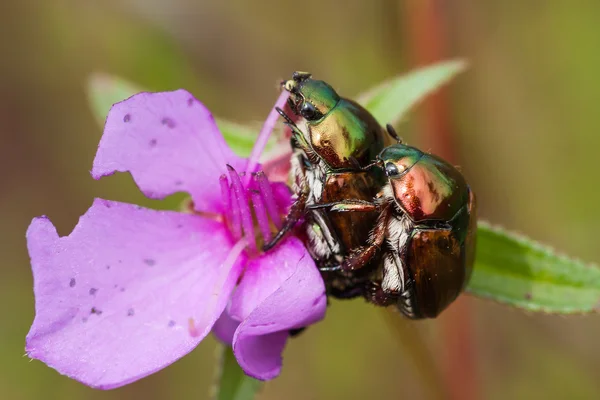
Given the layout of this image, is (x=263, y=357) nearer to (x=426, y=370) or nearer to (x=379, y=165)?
(x=379, y=165)

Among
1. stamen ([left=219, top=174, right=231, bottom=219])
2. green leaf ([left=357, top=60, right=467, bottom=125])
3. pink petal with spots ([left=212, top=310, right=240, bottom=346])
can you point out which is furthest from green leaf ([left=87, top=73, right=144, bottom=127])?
pink petal with spots ([left=212, top=310, right=240, bottom=346])

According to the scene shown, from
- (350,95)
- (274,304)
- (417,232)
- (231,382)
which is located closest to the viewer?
(274,304)

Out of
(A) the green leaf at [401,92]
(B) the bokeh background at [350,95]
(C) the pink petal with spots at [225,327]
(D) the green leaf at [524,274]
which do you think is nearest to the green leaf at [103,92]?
(A) the green leaf at [401,92]

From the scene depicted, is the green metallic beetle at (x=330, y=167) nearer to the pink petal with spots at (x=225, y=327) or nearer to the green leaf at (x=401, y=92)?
the pink petal with spots at (x=225, y=327)

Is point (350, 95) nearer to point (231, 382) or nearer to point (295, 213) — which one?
point (231, 382)

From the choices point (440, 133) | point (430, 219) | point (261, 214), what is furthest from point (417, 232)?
point (440, 133)

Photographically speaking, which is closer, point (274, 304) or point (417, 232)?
point (274, 304)

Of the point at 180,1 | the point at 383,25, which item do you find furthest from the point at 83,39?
the point at 383,25
